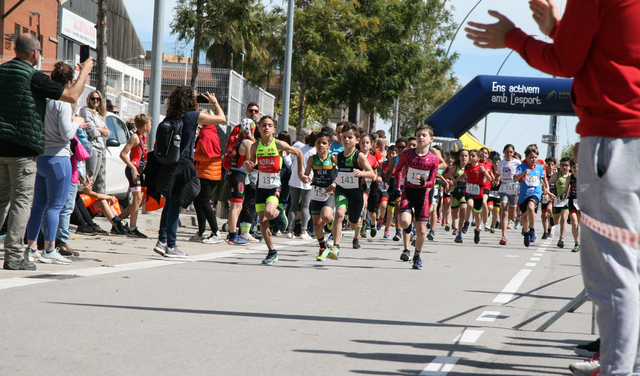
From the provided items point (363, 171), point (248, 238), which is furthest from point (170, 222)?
point (248, 238)

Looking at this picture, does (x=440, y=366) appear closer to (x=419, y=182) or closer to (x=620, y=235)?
(x=620, y=235)

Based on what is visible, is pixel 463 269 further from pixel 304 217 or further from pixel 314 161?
pixel 304 217

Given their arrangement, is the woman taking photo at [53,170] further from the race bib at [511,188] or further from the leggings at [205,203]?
the race bib at [511,188]

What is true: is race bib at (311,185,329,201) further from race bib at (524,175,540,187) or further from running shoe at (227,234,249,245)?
race bib at (524,175,540,187)

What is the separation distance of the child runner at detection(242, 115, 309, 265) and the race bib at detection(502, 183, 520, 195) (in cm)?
913

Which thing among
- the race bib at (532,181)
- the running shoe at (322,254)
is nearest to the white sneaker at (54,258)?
the running shoe at (322,254)

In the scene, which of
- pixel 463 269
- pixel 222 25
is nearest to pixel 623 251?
pixel 463 269

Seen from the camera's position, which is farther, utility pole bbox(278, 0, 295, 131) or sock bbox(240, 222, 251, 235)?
utility pole bbox(278, 0, 295, 131)

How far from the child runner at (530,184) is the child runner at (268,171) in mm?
8389

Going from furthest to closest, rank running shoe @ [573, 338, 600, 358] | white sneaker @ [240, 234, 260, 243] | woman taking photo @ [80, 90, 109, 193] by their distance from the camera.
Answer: white sneaker @ [240, 234, 260, 243], woman taking photo @ [80, 90, 109, 193], running shoe @ [573, 338, 600, 358]

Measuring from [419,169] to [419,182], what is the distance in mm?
221

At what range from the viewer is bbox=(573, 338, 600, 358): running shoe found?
4.94 meters

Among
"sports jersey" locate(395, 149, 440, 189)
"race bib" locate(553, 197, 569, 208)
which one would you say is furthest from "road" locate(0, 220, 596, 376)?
"race bib" locate(553, 197, 569, 208)

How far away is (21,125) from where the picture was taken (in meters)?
7.33
